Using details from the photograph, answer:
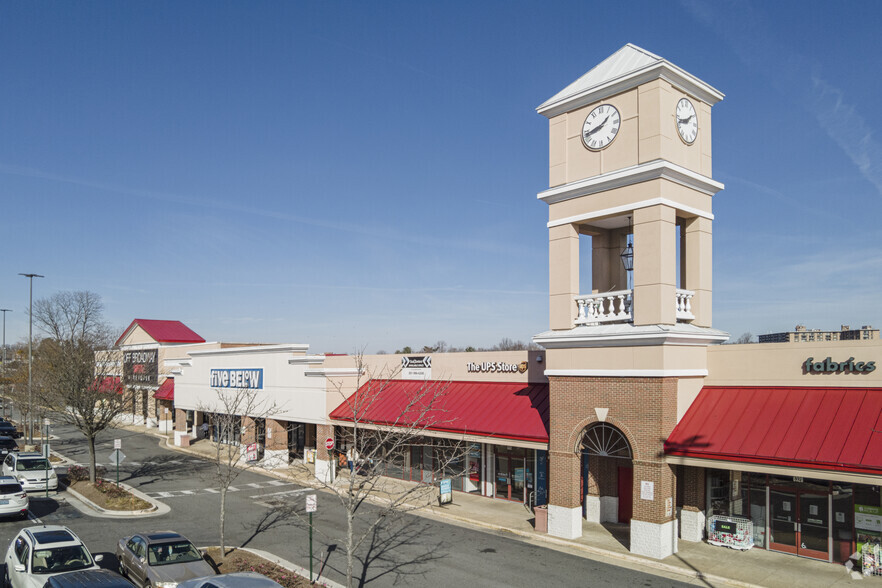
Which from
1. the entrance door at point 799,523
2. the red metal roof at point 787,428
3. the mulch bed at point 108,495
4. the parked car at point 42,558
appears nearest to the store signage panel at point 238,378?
the mulch bed at point 108,495

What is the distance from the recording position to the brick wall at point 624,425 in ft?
66.8

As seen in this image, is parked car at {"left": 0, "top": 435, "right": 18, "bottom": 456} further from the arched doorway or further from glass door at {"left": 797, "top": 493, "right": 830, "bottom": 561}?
glass door at {"left": 797, "top": 493, "right": 830, "bottom": 561}

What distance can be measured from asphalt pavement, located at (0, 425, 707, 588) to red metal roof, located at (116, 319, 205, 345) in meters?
27.8

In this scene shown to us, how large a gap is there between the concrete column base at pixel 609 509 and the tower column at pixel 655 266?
745cm

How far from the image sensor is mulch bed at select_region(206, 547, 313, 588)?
17.6 m

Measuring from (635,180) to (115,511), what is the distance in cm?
2398

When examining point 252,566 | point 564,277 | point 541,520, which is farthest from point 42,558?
point 564,277

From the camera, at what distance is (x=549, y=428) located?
78.2 feet

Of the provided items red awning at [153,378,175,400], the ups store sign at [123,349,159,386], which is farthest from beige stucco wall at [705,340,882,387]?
the ups store sign at [123,349,159,386]

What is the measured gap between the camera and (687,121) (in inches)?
882

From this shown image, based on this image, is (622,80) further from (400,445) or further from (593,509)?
(400,445)

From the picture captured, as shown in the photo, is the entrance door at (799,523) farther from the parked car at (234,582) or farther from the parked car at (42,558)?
the parked car at (42,558)

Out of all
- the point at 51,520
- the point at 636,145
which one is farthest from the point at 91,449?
the point at 636,145

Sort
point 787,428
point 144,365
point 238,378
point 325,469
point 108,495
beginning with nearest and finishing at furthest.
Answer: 1. point 787,428
2. point 108,495
3. point 325,469
4. point 238,378
5. point 144,365
